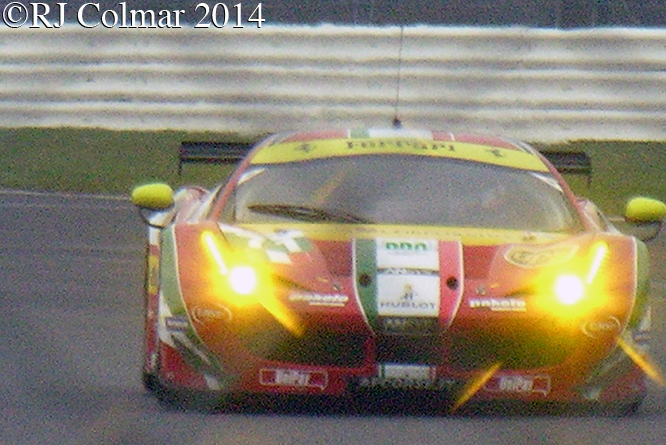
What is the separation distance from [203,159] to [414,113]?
9.75 meters

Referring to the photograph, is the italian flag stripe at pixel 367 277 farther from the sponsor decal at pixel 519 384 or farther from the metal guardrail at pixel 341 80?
the metal guardrail at pixel 341 80

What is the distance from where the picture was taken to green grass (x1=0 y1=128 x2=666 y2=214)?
1889 centimetres

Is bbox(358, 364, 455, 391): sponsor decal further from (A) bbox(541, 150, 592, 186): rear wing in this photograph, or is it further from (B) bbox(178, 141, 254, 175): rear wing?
(A) bbox(541, 150, 592, 186): rear wing

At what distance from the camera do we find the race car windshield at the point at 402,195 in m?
7.69

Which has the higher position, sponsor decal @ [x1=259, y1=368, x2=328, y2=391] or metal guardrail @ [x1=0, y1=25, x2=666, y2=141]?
sponsor decal @ [x1=259, y1=368, x2=328, y2=391]

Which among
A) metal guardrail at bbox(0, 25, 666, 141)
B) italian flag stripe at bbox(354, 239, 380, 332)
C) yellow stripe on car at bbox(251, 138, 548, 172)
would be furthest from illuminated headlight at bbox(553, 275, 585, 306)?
metal guardrail at bbox(0, 25, 666, 141)

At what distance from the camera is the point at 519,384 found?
22.9ft

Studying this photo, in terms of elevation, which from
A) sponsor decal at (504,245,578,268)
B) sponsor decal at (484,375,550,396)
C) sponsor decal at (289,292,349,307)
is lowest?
sponsor decal at (484,375,550,396)

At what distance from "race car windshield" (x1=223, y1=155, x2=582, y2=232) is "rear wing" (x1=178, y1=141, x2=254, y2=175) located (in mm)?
2895

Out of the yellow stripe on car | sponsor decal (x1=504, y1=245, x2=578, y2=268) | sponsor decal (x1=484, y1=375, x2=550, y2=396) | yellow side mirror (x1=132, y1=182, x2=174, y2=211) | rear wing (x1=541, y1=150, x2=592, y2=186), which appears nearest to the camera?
sponsor decal (x1=484, y1=375, x2=550, y2=396)

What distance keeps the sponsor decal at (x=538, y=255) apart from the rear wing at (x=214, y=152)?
3.85 m

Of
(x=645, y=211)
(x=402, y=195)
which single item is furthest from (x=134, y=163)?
(x=402, y=195)

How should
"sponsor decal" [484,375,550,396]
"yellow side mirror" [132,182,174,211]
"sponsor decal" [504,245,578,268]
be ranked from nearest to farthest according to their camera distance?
"sponsor decal" [484,375,550,396] → "sponsor decal" [504,245,578,268] → "yellow side mirror" [132,182,174,211]

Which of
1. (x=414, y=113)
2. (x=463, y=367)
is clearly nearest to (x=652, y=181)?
(x=414, y=113)
